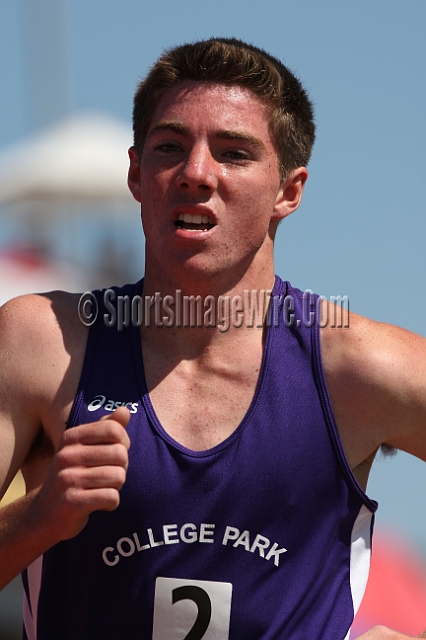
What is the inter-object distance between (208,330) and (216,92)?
0.78 m

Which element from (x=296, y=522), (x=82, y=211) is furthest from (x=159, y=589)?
(x=82, y=211)

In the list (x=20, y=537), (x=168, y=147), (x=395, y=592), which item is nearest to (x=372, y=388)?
(x=168, y=147)

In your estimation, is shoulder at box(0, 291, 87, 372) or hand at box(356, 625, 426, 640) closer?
hand at box(356, 625, 426, 640)

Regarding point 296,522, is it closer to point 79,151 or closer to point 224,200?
point 224,200

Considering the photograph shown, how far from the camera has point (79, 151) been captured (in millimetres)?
14438

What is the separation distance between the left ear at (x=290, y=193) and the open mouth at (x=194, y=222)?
13.2 inches

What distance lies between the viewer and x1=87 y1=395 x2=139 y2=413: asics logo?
349 cm

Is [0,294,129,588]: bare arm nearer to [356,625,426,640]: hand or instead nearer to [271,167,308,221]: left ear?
[271,167,308,221]: left ear

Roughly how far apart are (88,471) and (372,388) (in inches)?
42.7

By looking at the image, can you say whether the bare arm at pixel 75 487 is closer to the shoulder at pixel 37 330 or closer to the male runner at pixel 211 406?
the male runner at pixel 211 406

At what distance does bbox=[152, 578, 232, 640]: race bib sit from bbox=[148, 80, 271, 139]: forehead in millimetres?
1438

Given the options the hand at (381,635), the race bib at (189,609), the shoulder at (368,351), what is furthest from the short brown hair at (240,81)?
the hand at (381,635)

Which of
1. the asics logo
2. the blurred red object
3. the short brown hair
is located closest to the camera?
the asics logo

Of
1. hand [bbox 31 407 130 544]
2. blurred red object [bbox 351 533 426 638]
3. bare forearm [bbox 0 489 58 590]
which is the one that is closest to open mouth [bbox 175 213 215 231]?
hand [bbox 31 407 130 544]
